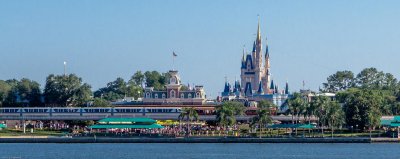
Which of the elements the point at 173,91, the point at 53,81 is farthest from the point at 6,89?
the point at 173,91

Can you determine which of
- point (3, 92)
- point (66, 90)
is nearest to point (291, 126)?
point (66, 90)

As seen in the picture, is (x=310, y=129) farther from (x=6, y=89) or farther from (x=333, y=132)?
(x=6, y=89)

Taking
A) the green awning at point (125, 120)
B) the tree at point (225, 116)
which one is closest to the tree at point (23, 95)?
the green awning at point (125, 120)

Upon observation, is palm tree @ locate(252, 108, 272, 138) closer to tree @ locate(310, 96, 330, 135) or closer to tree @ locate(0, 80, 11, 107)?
tree @ locate(310, 96, 330, 135)

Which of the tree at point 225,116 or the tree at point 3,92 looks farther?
the tree at point 3,92

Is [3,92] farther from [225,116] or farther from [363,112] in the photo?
[363,112]

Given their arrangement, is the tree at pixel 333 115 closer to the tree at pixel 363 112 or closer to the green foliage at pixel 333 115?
the green foliage at pixel 333 115

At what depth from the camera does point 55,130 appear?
151625 mm
